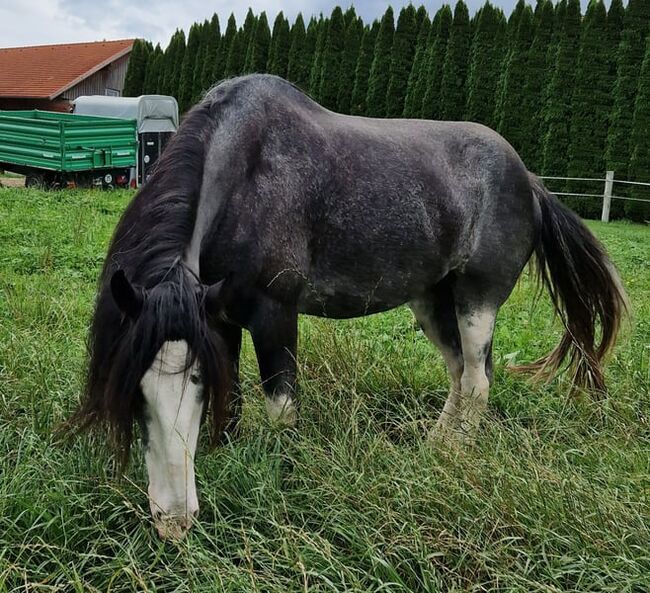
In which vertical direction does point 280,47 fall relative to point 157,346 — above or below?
above

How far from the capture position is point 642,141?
46.8ft

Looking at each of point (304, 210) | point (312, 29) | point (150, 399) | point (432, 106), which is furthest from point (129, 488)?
point (312, 29)

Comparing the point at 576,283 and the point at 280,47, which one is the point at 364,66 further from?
the point at 576,283

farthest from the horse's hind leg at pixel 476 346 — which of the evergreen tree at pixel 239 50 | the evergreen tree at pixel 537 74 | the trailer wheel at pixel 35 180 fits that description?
the evergreen tree at pixel 239 50

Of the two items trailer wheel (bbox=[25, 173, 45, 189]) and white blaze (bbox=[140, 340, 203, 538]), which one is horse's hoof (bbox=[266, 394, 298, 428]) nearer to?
white blaze (bbox=[140, 340, 203, 538])

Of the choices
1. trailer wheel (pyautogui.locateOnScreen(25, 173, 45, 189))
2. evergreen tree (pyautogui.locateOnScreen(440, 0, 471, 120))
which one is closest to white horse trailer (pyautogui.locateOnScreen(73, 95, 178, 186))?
trailer wheel (pyautogui.locateOnScreen(25, 173, 45, 189))

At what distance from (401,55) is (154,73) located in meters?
9.64

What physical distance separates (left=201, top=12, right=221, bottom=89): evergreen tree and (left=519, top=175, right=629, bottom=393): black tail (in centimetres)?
1848

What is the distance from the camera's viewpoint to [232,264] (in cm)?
263

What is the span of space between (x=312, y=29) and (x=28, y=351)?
16626mm

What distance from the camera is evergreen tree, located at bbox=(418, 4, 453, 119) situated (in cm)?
1636

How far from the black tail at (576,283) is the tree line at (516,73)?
11.9 meters

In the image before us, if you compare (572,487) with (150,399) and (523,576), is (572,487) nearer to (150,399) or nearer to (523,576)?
(523,576)

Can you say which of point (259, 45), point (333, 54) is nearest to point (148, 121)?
point (259, 45)
